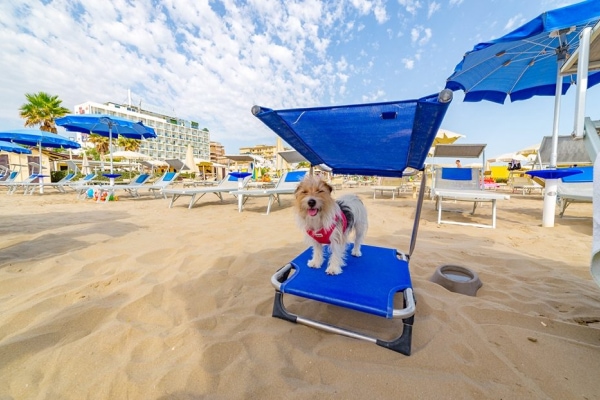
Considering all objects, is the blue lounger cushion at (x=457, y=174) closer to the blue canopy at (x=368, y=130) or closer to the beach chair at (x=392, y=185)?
the beach chair at (x=392, y=185)

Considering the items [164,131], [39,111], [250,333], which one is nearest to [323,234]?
[250,333]

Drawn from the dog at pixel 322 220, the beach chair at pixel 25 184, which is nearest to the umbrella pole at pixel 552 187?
the dog at pixel 322 220

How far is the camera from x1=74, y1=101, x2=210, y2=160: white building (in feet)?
216

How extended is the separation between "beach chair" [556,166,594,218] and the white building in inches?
3041

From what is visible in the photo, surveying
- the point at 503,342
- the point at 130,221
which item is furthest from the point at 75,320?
the point at 130,221

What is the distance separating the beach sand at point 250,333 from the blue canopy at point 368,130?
A: 1424 mm

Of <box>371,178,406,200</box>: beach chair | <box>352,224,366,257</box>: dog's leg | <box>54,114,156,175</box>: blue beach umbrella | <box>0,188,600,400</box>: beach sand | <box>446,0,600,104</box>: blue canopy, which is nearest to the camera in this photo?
<box>0,188,600,400</box>: beach sand

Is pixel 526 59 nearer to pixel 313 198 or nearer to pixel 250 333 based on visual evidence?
pixel 313 198

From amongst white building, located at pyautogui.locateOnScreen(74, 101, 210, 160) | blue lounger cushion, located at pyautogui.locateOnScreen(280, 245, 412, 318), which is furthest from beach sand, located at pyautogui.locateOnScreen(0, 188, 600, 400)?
white building, located at pyautogui.locateOnScreen(74, 101, 210, 160)

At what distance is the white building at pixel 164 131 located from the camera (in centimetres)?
6576

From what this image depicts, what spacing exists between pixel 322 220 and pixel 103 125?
44.6 feet

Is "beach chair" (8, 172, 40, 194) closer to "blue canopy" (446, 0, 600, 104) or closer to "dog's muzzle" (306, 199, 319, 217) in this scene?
"dog's muzzle" (306, 199, 319, 217)

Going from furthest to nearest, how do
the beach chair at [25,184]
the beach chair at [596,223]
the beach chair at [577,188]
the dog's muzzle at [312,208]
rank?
the beach chair at [25,184] → the beach chair at [577,188] → the dog's muzzle at [312,208] → the beach chair at [596,223]

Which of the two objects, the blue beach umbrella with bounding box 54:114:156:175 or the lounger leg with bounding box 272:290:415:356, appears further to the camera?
the blue beach umbrella with bounding box 54:114:156:175
